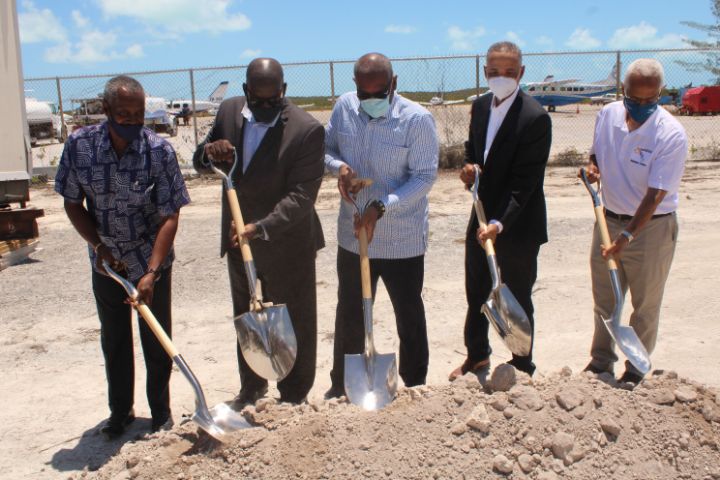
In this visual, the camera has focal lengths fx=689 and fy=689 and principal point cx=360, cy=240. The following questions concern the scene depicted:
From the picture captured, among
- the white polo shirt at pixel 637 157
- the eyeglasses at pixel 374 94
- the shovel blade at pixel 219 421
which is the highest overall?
the eyeglasses at pixel 374 94

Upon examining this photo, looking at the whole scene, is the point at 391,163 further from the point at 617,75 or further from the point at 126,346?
the point at 617,75

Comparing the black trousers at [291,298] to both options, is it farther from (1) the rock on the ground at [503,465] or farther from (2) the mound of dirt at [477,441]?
(1) the rock on the ground at [503,465]

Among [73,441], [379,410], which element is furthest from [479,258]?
[73,441]

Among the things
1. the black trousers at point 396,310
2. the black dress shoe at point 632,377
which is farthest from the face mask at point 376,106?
the black dress shoe at point 632,377

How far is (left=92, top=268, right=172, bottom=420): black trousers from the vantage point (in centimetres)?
352

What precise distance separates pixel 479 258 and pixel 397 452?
4.94ft

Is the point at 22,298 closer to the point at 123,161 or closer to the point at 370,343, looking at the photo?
the point at 123,161

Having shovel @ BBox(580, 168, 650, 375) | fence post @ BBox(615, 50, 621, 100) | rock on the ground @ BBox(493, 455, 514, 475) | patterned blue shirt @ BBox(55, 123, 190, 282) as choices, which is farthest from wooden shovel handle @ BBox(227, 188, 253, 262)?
fence post @ BBox(615, 50, 621, 100)

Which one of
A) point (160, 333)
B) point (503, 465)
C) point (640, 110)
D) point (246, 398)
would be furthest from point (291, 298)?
point (640, 110)

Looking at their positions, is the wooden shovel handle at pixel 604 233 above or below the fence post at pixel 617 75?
below

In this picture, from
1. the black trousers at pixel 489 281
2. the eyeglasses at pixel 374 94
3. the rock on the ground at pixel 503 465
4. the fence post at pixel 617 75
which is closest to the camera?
the rock on the ground at pixel 503 465

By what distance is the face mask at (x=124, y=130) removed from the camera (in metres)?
3.18

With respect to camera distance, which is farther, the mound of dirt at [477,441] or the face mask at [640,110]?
the face mask at [640,110]

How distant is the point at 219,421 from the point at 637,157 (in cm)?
241
